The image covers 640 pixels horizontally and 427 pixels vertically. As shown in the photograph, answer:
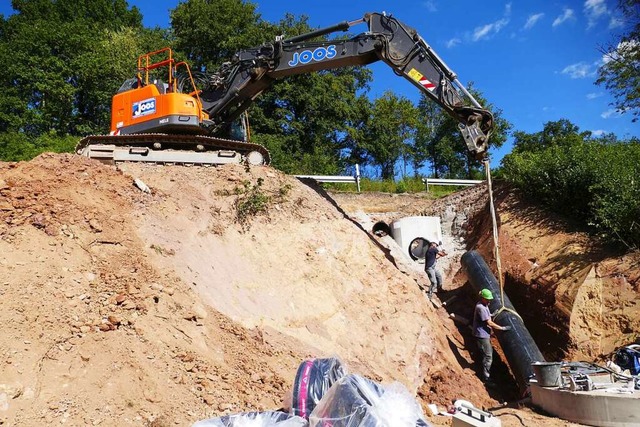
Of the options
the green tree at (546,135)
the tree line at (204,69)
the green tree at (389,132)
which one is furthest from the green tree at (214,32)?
the green tree at (546,135)

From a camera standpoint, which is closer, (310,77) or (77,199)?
(77,199)

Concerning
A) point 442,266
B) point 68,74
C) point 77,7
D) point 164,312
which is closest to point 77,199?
point 164,312

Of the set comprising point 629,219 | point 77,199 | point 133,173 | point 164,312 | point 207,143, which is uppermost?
point 207,143

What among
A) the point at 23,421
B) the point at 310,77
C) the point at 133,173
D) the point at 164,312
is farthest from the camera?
the point at 310,77

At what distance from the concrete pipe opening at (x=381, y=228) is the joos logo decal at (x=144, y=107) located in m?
Result: 6.83

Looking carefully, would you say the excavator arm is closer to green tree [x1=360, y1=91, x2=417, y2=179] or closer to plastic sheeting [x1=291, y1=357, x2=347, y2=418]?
plastic sheeting [x1=291, y1=357, x2=347, y2=418]

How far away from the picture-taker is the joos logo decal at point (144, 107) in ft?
35.0

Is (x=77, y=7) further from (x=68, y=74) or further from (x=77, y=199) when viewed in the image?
(x=77, y=199)

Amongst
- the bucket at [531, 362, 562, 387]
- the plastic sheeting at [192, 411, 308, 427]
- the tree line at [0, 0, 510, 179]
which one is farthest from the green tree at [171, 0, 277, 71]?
the plastic sheeting at [192, 411, 308, 427]

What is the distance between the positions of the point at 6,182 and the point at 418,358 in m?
7.12

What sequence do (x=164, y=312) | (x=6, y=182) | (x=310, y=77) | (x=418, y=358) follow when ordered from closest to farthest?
(x=164, y=312)
(x=6, y=182)
(x=418, y=358)
(x=310, y=77)

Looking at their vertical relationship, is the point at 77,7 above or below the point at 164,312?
above

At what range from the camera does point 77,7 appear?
3183cm

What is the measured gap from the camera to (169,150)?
10562 mm
